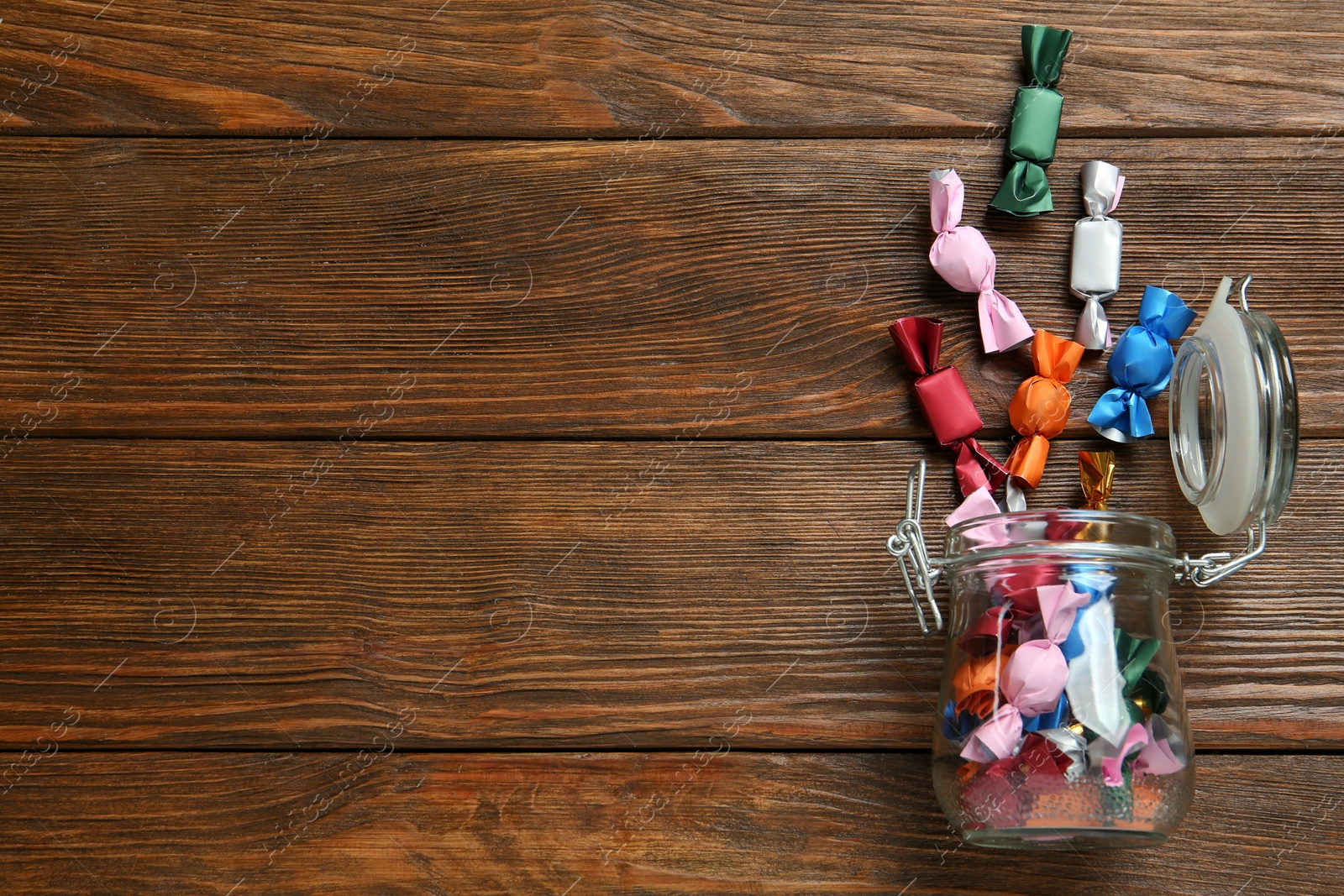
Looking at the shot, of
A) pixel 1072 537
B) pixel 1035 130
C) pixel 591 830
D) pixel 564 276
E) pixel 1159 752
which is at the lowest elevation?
pixel 591 830

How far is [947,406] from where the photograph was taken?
0.62m

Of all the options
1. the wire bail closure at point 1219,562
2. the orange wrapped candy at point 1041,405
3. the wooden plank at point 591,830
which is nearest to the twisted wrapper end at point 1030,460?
the orange wrapped candy at point 1041,405

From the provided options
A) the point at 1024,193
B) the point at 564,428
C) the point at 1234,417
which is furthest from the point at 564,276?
the point at 1234,417

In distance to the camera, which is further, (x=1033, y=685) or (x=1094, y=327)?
(x=1094, y=327)

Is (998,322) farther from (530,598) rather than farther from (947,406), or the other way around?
(530,598)

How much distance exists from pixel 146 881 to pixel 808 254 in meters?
0.65

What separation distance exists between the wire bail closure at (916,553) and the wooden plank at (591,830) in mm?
116

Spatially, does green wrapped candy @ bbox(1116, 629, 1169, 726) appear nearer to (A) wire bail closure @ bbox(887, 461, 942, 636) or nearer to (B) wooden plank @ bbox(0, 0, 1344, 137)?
(A) wire bail closure @ bbox(887, 461, 942, 636)

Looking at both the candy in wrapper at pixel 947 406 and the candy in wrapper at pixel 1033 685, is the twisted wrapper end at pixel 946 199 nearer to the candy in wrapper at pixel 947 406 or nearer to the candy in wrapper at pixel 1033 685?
the candy in wrapper at pixel 947 406

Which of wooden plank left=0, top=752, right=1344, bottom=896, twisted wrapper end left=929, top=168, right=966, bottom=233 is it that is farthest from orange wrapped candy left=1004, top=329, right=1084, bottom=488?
wooden plank left=0, top=752, right=1344, bottom=896

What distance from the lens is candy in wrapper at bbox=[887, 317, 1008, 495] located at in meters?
0.62

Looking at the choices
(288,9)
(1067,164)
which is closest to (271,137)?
(288,9)

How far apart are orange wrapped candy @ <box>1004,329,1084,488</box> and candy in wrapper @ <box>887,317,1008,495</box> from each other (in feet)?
0.06

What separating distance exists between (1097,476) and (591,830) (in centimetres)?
43
